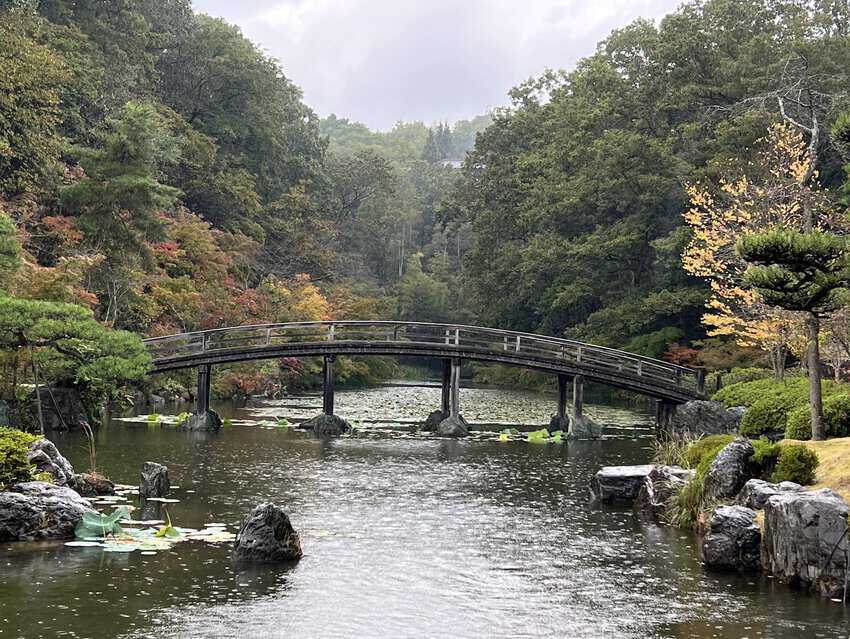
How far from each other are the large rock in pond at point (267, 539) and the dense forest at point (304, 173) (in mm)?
12285

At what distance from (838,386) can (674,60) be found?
24.4 m

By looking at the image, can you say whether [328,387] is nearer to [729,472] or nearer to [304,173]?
[729,472]

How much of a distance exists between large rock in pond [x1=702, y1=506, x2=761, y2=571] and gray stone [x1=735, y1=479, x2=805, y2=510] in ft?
2.04

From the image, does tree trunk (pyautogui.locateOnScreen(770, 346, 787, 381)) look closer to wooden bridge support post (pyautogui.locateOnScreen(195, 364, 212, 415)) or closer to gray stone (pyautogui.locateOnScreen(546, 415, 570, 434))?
gray stone (pyautogui.locateOnScreen(546, 415, 570, 434))

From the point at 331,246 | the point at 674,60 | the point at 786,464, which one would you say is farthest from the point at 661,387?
the point at 331,246

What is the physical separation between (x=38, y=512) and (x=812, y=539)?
33.7 ft

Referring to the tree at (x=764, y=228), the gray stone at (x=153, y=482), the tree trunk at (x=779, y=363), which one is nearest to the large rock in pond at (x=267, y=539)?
the gray stone at (x=153, y=482)

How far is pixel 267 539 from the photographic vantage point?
1319 cm

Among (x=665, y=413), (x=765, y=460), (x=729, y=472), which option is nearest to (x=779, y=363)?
(x=665, y=413)

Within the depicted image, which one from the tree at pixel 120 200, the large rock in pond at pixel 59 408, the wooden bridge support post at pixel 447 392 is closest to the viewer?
the large rock in pond at pixel 59 408

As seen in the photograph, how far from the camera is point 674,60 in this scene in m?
43.7

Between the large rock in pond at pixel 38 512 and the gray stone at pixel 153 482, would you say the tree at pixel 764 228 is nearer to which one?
the gray stone at pixel 153 482

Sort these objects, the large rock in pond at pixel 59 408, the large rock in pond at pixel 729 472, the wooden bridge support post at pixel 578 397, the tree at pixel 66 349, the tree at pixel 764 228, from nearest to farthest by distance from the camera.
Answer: the large rock in pond at pixel 729 472 < the tree at pixel 66 349 < the tree at pixel 764 228 < the large rock in pond at pixel 59 408 < the wooden bridge support post at pixel 578 397

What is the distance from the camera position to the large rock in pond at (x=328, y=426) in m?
29.7
